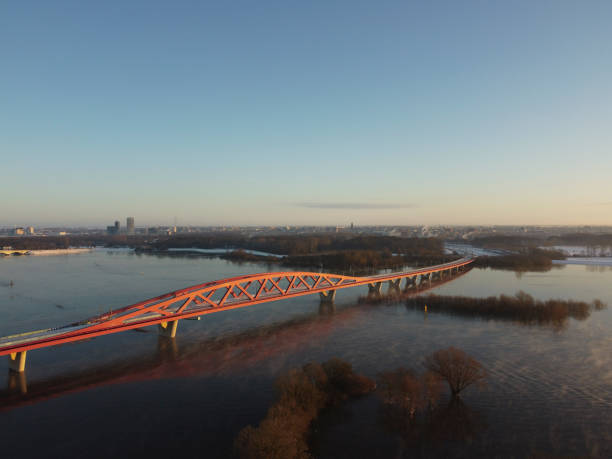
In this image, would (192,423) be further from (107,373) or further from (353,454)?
(107,373)

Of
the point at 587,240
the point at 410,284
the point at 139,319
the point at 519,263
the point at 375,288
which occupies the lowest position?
the point at 410,284

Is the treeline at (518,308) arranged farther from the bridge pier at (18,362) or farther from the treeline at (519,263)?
the treeline at (519,263)

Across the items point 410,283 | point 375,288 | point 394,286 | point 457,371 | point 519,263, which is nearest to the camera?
point 457,371

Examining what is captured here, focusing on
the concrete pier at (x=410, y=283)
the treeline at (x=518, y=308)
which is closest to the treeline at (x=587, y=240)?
the concrete pier at (x=410, y=283)

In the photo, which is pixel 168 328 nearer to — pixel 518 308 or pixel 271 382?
pixel 271 382

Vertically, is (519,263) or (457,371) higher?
(457,371)

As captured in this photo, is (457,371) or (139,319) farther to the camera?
(139,319)

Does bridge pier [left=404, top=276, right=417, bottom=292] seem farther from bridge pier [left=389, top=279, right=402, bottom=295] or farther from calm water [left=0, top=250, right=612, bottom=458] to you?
calm water [left=0, top=250, right=612, bottom=458]

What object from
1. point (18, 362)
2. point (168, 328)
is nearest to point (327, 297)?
point (168, 328)
